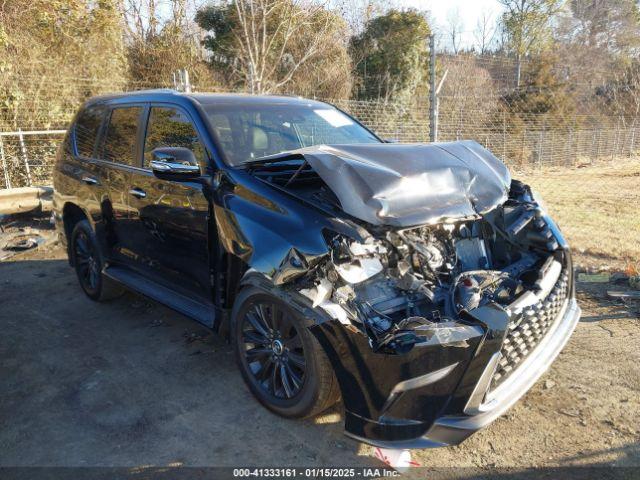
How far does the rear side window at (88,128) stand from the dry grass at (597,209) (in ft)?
17.8

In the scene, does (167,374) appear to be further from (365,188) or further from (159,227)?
(365,188)

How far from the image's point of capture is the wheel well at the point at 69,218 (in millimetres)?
5281

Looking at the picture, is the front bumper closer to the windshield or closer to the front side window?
the windshield

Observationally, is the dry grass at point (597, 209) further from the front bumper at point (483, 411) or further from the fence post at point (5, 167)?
the fence post at point (5, 167)

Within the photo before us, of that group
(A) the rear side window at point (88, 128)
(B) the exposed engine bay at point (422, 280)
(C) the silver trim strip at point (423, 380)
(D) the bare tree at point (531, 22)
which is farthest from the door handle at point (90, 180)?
(D) the bare tree at point (531, 22)

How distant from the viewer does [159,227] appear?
12.9ft

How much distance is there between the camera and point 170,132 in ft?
13.0

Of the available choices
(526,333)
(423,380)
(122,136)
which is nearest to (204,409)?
(423,380)

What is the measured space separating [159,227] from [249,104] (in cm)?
118

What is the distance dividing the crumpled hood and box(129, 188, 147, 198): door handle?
152cm

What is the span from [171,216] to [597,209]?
825 cm

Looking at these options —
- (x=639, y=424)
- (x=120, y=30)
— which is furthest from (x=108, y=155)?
(x=120, y=30)

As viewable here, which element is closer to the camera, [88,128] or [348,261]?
[348,261]

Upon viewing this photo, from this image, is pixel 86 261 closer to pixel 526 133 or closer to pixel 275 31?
pixel 275 31
